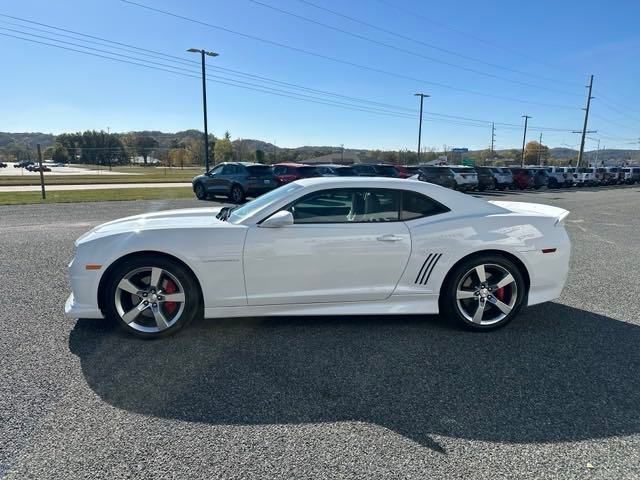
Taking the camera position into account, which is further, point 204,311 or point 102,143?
point 102,143

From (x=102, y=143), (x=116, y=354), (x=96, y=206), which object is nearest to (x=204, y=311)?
(x=116, y=354)

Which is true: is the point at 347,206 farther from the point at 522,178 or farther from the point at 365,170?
the point at 522,178

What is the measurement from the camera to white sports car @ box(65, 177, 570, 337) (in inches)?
135

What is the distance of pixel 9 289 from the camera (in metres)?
4.66

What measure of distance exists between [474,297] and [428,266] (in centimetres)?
55

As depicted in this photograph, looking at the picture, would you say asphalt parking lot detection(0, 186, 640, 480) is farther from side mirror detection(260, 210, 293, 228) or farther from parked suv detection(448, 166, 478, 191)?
parked suv detection(448, 166, 478, 191)

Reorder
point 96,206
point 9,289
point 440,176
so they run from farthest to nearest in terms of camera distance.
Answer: point 440,176, point 96,206, point 9,289

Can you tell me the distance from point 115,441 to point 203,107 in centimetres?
2485

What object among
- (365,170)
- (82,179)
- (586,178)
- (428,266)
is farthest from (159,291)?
(82,179)

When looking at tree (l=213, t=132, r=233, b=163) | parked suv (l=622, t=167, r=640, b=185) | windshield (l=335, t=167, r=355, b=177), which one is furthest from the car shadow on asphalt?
tree (l=213, t=132, r=233, b=163)

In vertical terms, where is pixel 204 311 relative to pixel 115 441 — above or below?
above

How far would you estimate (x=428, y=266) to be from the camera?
364cm

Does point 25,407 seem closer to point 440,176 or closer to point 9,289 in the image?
point 9,289

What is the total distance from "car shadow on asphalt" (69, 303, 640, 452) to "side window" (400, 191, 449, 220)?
3.49 feet
